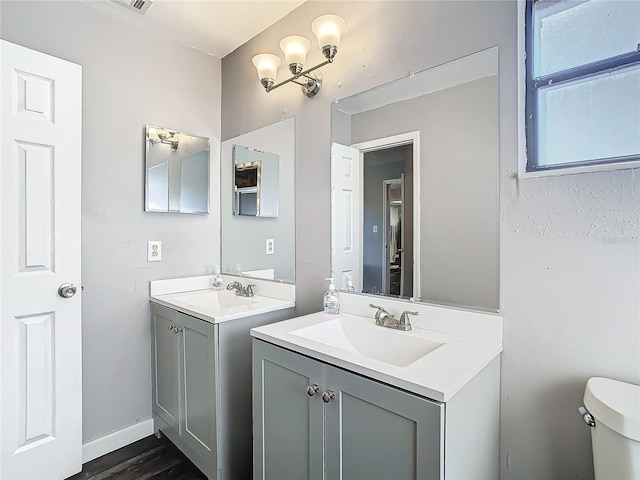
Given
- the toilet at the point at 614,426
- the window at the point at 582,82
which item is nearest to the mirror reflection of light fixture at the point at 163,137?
the window at the point at 582,82

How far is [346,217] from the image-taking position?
1.66 m

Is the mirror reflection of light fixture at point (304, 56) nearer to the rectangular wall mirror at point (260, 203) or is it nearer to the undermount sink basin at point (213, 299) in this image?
the rectangular wall mirror at point (260, 203)

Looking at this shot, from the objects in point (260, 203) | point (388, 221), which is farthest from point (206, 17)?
point (388, 221)

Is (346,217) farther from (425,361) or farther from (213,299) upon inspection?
(213,299)

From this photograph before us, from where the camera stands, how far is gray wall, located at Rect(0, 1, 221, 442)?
1.77m

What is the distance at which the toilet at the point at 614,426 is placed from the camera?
79 centimetres

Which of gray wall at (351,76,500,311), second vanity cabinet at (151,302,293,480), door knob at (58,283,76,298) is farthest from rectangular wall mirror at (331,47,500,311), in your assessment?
door knob at (58,283,76,298)

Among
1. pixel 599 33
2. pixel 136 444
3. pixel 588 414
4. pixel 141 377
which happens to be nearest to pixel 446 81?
pixel 599 33

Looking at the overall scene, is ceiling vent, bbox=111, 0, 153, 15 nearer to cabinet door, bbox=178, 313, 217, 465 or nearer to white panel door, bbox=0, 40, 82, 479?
white panel door, bbox=0, 40, 82, 479

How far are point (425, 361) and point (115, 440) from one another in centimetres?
185

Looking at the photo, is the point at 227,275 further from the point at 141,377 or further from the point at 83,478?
the point at 83,478

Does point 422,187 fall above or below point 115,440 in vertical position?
above

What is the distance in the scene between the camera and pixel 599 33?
1027 millimetres

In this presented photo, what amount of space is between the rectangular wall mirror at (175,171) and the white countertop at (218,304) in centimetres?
53
